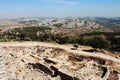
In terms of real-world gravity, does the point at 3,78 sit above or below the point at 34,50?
above

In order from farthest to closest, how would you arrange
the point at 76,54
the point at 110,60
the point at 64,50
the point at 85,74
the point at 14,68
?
the point at 64,50 → the point at 76,54 → the point at 110,60 → the point at 14,68 → the point at 85,74

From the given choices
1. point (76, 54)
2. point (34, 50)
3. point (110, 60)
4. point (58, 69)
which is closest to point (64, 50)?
point (76, 54)

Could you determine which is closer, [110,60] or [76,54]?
[110,60]

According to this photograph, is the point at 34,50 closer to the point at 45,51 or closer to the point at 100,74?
the point at 45,51

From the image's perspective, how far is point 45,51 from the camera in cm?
4853

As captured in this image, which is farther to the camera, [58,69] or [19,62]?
[19,62]

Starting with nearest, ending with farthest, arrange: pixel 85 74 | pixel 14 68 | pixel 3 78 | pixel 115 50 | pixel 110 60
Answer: pixel 3 78, pixel 85 74, pixel 14 68, pixel 110 60, pixel 115 50

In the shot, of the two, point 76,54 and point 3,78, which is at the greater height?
point 3,78

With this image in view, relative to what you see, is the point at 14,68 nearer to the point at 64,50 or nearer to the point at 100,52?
the point at 64,50

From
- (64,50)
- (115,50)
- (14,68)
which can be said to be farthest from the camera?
(115,50)

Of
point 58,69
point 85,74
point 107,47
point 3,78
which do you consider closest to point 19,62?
point 58,69

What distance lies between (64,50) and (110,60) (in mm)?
13234

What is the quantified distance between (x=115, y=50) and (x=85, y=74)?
25619 mm

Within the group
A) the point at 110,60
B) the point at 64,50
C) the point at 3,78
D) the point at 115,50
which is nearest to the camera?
the point at 3,78
